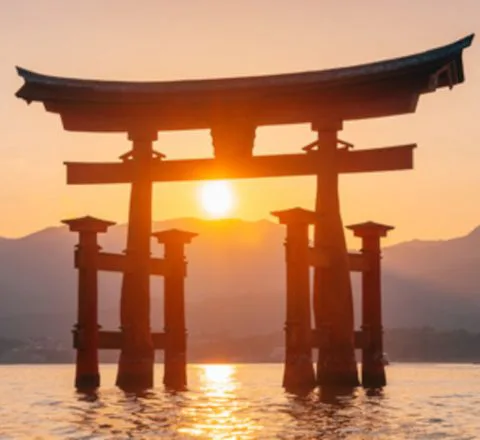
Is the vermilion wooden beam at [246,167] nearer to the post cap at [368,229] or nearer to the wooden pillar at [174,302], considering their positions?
the wooden pillar at [174,302]

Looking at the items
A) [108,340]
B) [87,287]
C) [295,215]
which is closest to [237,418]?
[295,215]

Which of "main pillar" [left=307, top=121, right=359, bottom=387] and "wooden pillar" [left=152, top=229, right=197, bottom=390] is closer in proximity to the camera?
"main pillar" [left=307, top=121, right=359, bottom=387]

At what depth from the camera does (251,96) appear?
24.2m

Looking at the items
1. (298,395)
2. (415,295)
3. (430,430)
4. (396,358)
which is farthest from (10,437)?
(415,295)

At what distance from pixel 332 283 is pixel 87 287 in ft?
18.1

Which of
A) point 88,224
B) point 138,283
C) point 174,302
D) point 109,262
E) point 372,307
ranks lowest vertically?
point 372,307

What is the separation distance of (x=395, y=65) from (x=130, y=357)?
29.7ft

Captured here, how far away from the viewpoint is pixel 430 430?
16.9 m

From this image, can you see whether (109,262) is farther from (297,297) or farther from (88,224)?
(297,297)

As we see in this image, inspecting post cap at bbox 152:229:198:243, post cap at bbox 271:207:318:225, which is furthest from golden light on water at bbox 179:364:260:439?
post cap at bbox 152:229:198:243

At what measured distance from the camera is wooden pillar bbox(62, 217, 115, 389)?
24.1 meters

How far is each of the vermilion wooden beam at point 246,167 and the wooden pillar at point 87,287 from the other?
1911 millimetres

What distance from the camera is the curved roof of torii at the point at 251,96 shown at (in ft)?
76.1

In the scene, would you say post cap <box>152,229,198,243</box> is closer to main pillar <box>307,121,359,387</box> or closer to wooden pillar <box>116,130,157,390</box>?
wooden pillar <box>116,130,157,390</box>
